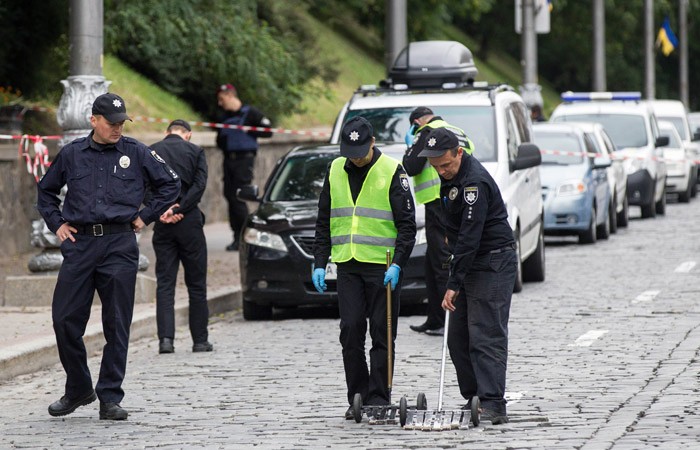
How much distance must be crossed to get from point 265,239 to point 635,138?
554 inches

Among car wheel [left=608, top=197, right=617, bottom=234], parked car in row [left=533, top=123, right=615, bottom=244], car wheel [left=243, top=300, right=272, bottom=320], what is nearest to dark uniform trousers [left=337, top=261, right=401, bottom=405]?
car wheel [left=243, top=300, right=272, bottom=320]

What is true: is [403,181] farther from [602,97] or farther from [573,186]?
[602,97]

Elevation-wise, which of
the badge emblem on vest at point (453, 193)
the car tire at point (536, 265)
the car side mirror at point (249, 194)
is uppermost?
the badge emblem on vest at point (453, 193)

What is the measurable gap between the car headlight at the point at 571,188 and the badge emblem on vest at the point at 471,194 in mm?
12656

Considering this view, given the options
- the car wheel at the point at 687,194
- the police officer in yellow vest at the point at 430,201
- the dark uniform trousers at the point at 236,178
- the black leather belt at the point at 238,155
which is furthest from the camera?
the car wheel at the point at 687,194

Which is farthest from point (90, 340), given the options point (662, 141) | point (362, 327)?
point (662, 141)

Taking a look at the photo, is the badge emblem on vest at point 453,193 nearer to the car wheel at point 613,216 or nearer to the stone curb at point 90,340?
the stone curb at point 90,340

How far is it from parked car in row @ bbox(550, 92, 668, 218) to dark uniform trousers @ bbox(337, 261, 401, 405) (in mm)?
16937

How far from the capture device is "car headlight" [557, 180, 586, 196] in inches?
819

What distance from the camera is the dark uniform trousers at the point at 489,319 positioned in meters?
8.46

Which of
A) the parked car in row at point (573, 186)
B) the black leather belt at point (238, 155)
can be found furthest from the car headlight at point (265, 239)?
the parked car in row at point (573, 186)

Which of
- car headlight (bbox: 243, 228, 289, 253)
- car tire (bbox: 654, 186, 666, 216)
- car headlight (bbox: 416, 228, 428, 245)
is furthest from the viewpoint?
car tire (bbox: 654, 186, 666, 216)

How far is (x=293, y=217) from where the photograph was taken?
1384cm

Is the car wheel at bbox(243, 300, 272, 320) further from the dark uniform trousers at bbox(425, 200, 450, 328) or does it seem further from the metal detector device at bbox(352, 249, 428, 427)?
the metal detector device at bbox(352, 249, 428, 427)
